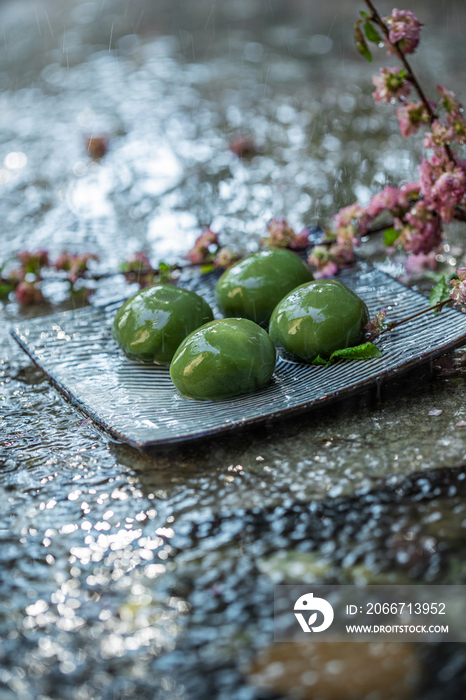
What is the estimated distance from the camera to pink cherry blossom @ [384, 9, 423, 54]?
1.15 metres

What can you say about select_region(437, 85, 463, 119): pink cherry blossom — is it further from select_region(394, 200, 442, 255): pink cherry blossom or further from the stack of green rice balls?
the stack of green rice balls

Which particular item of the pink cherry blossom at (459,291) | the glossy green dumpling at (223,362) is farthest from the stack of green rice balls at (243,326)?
the pink cherry blossom at (459,291)

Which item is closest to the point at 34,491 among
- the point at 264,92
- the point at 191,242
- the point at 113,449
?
the point at 113,449

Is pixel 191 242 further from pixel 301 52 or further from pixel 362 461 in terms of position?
pixel 301 52

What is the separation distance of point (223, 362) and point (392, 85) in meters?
0.65

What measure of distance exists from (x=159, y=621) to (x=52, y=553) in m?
0.18

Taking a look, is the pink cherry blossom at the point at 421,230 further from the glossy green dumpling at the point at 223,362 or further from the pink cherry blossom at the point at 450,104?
the glossy green dumpling at the point at 223,362

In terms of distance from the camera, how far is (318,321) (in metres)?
1.01

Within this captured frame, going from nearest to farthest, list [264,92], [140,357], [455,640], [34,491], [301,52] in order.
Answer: [455,640]
[34,491]
[140,357]
[264,92]
[301,52]

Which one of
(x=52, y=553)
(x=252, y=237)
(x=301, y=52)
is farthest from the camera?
(x=301, y=52)

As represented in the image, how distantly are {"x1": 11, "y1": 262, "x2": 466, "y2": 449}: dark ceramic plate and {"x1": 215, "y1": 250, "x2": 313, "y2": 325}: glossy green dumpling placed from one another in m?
0.14

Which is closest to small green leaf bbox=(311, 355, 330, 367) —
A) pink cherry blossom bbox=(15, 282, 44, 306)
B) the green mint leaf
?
the green mint leaf

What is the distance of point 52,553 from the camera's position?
777mm

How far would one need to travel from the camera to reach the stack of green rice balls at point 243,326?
96 cm
